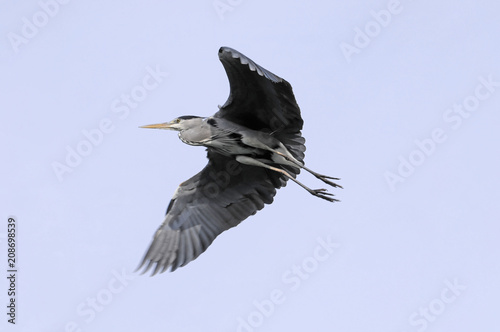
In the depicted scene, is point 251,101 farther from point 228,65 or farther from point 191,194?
point 191,194

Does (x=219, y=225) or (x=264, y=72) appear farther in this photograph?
(x=219, y=225)

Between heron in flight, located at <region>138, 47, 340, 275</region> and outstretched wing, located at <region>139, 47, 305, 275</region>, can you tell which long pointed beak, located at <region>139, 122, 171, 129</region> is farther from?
outstretched wing, located at <region>139, 47, 305, 275</region>

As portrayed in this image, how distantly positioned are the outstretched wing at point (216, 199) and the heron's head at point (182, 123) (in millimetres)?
542

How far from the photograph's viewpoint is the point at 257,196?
11555mm

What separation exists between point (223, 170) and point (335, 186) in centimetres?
151

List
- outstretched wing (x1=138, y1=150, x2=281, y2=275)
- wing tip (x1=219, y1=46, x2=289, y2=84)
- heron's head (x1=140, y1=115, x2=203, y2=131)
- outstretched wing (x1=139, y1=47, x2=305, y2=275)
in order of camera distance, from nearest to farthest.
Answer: wing tip (x1=219, y1=46, x2=289, y2=84)
outstretched wing (x1=139, y1=47, x2=305, y2=275)
heron's head (x1=140, y1=115, x2=203, y2=131)
outstretched wing (x1=138, y1=150, x2=281, y2=275)

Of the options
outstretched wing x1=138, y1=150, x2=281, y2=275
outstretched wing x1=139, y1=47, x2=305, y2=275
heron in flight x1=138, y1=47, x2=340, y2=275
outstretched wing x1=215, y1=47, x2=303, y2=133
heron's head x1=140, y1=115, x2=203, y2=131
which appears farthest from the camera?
outstretched wing x1=138, y1=150, x2=281, y2=275

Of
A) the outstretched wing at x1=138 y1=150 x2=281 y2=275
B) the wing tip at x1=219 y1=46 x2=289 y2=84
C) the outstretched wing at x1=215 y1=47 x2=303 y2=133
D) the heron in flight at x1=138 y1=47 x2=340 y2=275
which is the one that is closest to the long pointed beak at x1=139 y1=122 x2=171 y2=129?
the heron in flight at x1=138 y1=47 x2=340 y2=275

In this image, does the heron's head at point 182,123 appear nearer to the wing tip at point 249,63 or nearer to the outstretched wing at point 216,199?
the outstretched wing at point 216,199

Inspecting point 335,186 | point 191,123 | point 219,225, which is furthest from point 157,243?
point 335,186

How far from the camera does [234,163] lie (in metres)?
11.5

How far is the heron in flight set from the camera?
34.4 feet

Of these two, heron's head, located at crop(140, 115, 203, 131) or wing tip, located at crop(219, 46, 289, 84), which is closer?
wing tip, located at crop(219, 46, 289, 84)

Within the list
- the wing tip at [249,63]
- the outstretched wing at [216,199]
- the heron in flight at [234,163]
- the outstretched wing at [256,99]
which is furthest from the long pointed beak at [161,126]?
the wing tip at [249,63]
